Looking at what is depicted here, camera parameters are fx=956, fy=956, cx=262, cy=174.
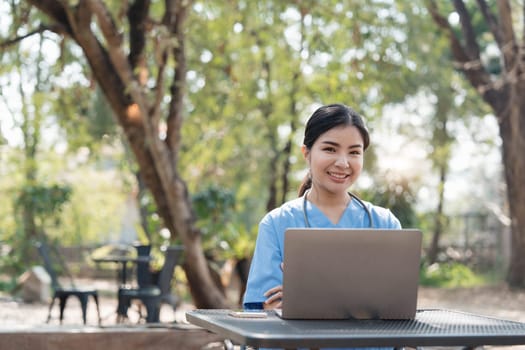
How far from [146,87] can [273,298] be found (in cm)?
518

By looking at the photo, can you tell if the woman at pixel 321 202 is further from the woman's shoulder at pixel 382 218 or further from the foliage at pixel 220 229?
the foliage at pixel 220 229

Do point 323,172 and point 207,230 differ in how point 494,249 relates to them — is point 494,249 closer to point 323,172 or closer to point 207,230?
point 207,230

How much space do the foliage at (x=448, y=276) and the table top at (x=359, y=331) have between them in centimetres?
1328

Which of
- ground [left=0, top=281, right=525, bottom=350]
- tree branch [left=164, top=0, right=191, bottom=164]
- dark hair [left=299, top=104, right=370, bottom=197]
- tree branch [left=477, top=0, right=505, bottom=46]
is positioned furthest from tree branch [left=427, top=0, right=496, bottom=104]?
dark hair [left=299, top=104, right=370, bottom=197]

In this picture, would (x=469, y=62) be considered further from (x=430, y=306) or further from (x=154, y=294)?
(x=154, y=294)

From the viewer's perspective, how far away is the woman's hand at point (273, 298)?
245cm

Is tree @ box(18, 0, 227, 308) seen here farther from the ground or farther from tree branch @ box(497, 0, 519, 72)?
tree branch @ box(497, 0, 519, 72)

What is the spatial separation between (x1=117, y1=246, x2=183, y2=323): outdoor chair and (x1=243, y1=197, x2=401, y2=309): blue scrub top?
17.3 ft

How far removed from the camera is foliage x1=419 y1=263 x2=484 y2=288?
51.9 ft

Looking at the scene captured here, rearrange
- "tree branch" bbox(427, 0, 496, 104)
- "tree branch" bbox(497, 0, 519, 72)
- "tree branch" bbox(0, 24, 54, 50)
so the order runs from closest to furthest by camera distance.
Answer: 1. "tree branch" bbox(0, 24, 54, 50)
2. "tree branch" bbox(497, 0, 519, 72)
3. "tree branch" bbox(427, 0, 496, 104)

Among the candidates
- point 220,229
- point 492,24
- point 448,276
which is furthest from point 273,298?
point 448,276

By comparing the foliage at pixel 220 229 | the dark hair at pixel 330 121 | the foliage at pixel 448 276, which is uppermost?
the dark hair at pixel 330 121

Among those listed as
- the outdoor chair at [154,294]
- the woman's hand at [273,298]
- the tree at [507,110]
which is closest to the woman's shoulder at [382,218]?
the woman's hand at [273,298]

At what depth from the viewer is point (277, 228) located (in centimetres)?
253
